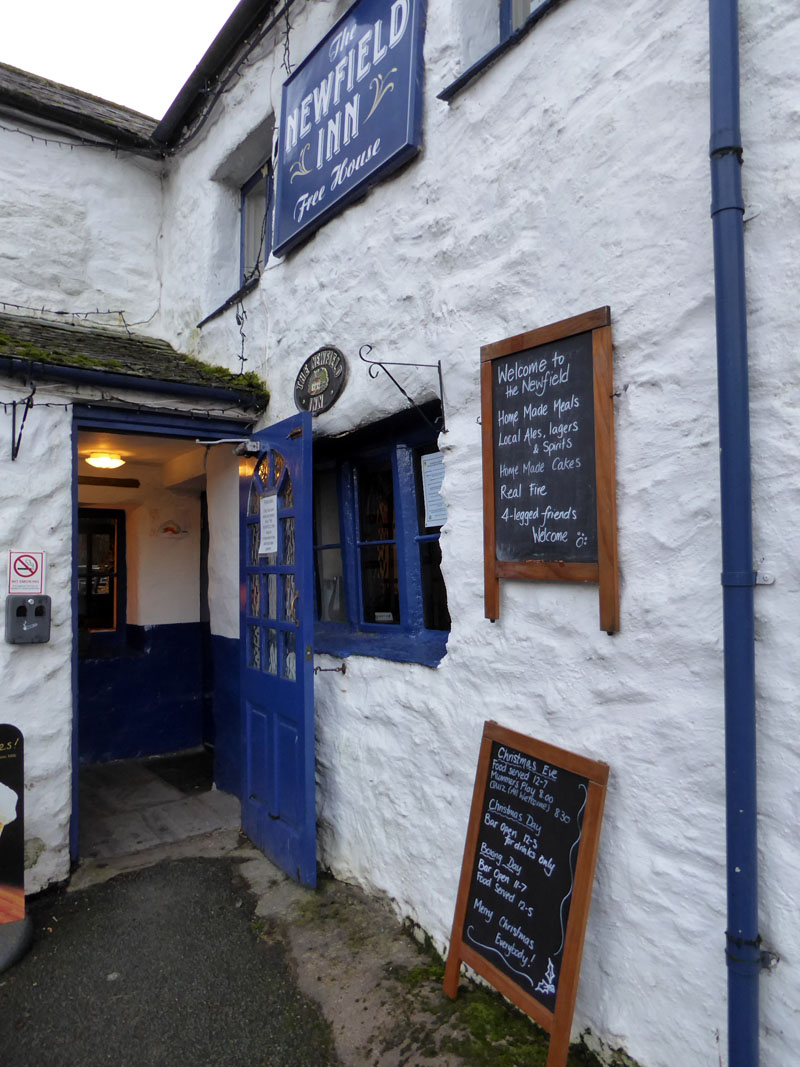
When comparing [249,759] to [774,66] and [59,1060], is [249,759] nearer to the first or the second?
[59,1060]

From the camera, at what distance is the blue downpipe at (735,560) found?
200 cm

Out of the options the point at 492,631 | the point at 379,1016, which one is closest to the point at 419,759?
the point at 492,631

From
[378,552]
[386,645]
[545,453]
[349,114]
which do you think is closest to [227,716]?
[378,552]

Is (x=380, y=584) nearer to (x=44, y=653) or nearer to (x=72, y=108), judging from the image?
(x=44, y=653)

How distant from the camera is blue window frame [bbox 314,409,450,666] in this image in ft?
12.8

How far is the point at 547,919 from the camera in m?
2.51

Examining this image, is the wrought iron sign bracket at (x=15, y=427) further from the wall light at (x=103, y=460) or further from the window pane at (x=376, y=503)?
the window pane at (x=376, y=503)

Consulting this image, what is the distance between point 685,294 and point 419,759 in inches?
92.3

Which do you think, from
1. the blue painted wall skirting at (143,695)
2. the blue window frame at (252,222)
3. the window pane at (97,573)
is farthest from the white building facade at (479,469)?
the window pane at (97,573)

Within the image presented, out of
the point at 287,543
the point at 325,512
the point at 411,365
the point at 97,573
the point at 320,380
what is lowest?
the point at 97,573

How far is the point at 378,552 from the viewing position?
4398mm

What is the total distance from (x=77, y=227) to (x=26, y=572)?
140 inches

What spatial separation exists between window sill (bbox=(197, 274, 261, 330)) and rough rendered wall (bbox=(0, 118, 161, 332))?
104cm

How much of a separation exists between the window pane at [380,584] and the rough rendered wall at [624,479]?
574 mm
